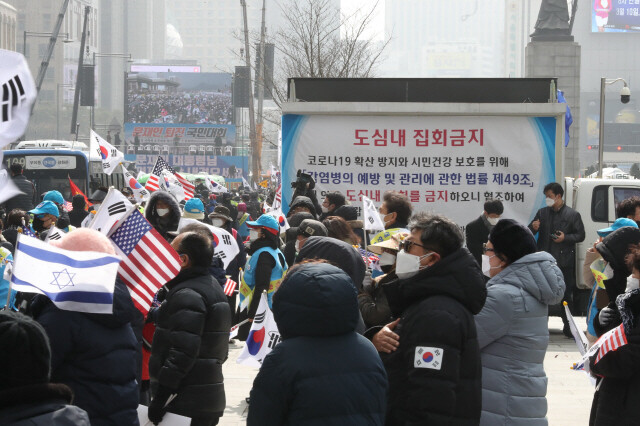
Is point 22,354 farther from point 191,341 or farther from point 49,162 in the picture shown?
point 49,162

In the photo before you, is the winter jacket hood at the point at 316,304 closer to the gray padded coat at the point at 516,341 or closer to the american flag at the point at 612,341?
the gray padded coat at the point at 516,341

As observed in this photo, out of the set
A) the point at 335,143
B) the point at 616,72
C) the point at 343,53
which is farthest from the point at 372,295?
the point at 616,72

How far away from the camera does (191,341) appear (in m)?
5.74

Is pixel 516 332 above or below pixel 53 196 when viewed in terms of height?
below

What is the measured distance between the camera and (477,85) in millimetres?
12648

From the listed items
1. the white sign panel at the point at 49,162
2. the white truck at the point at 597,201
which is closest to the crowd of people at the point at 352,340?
the white truck at the point at 597,201

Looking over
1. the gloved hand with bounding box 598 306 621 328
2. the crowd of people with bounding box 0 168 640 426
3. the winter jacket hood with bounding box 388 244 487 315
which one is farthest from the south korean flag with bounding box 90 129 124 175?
the winter jacket hood with bounding box 388 244 487 315

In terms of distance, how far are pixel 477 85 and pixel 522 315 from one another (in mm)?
7939

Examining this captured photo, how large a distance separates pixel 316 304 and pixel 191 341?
2146mm

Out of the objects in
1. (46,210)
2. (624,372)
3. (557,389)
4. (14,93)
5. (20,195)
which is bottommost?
(557,389)

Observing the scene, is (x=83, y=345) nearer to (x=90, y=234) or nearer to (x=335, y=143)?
(x=90, y=234)

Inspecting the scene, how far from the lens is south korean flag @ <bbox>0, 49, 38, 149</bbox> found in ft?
11.8

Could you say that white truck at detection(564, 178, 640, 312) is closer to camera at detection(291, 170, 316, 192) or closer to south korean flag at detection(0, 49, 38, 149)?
camera at detection(291, 170, 316, 192)

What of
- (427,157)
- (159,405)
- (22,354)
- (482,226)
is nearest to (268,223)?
(159,405)
